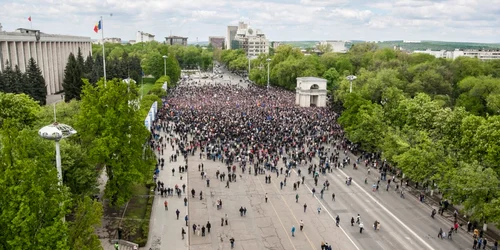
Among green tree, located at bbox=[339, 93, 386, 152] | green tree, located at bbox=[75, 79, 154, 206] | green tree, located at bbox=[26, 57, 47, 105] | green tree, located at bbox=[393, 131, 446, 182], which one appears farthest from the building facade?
green tree, located at bbox=[75, 79, 154, 206]

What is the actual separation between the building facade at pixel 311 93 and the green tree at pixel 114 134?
5096 cm

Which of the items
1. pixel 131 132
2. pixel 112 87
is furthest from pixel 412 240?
pixel 112 87

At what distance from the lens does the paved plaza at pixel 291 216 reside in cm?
2428

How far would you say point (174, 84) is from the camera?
10394cm

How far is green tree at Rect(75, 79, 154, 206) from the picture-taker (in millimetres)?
24078

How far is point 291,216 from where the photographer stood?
27906 millimetres

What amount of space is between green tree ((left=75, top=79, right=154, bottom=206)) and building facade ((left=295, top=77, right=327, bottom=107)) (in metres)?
51.0

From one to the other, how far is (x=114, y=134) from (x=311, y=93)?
53525 millimetres

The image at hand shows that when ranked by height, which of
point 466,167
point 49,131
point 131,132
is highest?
point 49,131

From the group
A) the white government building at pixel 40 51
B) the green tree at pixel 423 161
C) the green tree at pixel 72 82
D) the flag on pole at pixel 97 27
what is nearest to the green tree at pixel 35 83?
the white government building at pixel 40 51

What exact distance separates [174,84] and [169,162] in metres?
67.3

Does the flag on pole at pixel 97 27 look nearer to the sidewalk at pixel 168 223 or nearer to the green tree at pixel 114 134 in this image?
the green tree at pixel 114 134

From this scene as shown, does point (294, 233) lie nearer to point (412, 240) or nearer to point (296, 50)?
point (412, 240)

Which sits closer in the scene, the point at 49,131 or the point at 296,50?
the point at 49,131
